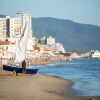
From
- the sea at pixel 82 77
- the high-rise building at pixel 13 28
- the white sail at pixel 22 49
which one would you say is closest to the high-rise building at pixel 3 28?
the high-rise building at pixel 13 28

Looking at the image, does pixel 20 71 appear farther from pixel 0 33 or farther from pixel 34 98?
pixel 0 33

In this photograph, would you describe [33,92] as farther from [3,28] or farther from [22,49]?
[3,28]

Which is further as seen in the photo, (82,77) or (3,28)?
(3,28)

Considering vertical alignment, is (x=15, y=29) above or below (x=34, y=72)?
above

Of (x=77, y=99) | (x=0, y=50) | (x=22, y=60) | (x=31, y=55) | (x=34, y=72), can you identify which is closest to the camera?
(x=77, y=99)

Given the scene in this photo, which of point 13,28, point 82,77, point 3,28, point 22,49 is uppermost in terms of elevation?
point 3,28

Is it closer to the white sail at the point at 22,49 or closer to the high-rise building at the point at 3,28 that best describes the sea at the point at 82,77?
the white sail at the point at 22,49

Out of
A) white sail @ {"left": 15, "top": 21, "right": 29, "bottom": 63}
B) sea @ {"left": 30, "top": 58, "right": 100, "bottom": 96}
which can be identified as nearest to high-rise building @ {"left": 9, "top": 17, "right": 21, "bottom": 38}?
sea @ {"left": 30, "top": 58, "right": 100, "bottom": 96}

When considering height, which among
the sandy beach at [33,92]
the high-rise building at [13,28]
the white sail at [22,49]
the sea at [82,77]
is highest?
the high-rise building at [13,28]

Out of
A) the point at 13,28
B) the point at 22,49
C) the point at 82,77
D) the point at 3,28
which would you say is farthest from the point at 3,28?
the point at 22,49

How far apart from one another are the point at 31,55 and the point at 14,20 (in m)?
35.1

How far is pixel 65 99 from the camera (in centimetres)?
2064

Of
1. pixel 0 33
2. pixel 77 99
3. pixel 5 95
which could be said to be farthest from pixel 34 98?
pixel 0 33

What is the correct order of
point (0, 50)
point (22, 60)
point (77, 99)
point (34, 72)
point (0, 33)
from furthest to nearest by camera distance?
point (0, 33)
point (0, 50)
point (34, 72)
point (22, 60)
point (77, 99)
